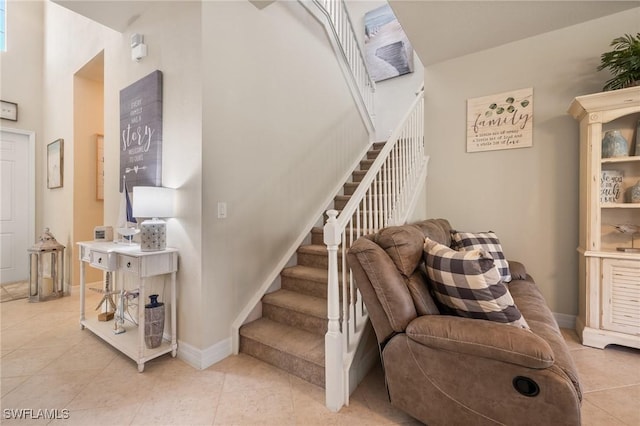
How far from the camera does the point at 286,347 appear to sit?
1937 mm

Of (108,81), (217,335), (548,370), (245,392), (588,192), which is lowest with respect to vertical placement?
(245,392)

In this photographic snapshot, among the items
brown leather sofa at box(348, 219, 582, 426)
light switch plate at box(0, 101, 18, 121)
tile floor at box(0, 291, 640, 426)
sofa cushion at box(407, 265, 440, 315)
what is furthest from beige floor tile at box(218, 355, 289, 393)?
light switch plate at box(0, 101, 18, 121)

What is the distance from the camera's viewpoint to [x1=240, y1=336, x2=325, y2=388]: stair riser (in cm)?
177

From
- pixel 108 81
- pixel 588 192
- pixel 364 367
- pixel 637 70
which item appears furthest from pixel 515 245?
pixel 108 81

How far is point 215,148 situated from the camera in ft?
6.77

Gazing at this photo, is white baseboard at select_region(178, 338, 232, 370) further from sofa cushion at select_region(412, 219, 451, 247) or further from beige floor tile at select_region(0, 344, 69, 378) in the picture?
sofa cushion at select_region(412, 219, 451, 247)

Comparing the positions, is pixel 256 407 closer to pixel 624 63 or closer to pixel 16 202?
pixel 624 63

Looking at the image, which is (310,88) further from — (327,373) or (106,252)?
(327,373)

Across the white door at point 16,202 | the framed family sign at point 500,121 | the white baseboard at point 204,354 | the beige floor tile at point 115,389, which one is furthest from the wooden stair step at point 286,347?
the white door at point 16,202

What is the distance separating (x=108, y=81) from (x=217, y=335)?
2.81 meters

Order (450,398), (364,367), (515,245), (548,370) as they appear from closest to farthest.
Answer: (548,370)
(450,398)
(364,367)
(515,245)

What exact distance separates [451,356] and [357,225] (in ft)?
3.26

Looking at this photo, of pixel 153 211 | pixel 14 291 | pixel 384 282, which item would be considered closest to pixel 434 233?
pixel 384 282

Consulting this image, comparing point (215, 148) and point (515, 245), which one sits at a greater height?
point (215, 148)
